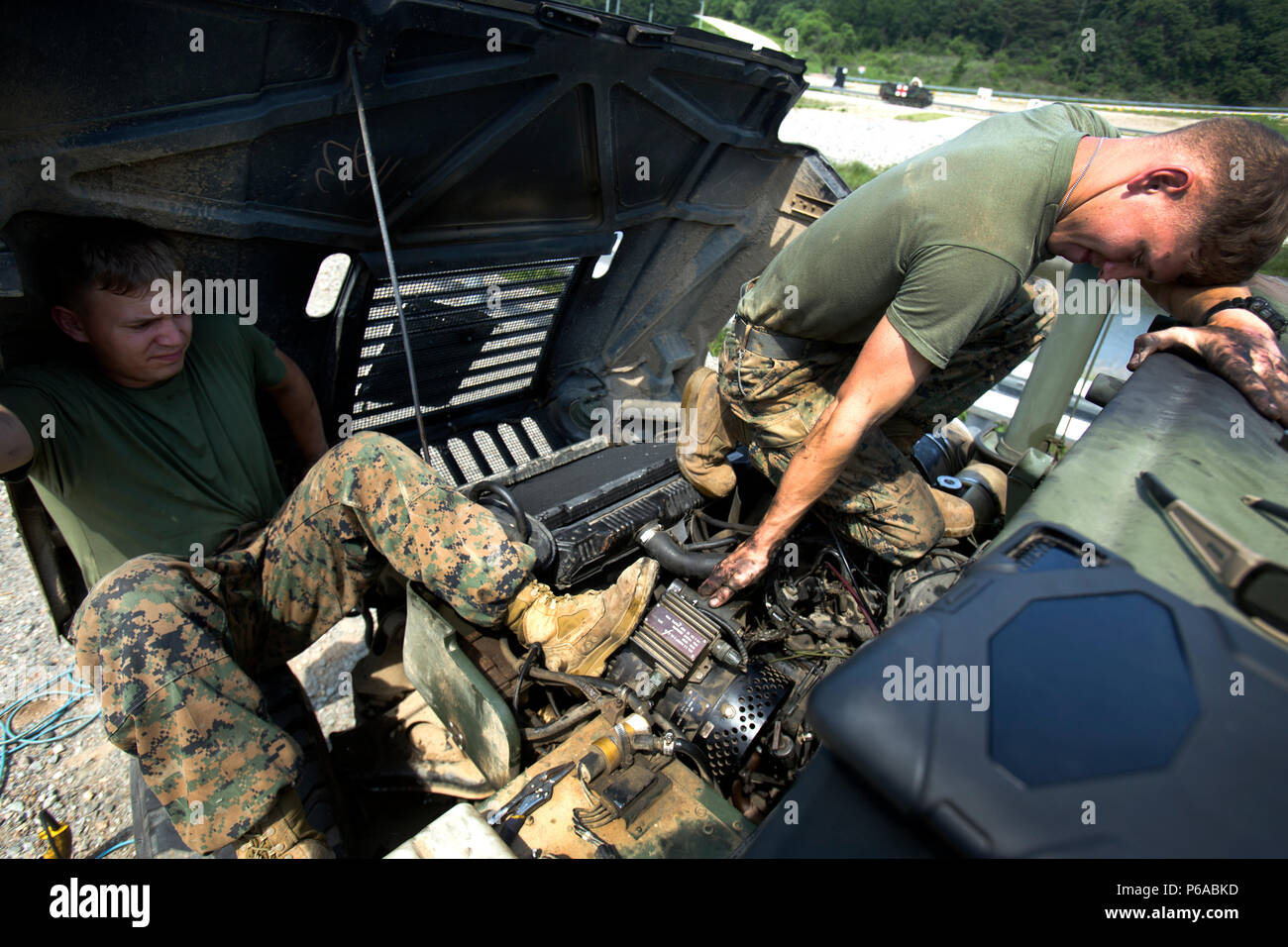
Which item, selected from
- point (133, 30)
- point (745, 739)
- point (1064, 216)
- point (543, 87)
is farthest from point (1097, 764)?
point (543, 87)

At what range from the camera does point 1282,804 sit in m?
0.70

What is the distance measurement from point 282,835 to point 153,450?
1.11 metres

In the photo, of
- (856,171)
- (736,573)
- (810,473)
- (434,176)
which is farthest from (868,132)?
(736,573)

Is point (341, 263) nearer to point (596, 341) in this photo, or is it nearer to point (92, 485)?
point (596, 341)

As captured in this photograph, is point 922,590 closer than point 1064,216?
No

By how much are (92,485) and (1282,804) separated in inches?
95.1

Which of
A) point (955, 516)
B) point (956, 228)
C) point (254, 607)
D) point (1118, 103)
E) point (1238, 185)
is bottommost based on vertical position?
point (254, 607)

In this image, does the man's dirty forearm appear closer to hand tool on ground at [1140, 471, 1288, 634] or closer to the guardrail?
hand tool on ground at [1140, 471, 1288, 634]

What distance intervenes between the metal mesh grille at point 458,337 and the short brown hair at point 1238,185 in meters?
2.39

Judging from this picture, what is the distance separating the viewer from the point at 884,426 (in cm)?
249

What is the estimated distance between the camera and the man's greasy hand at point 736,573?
1.97m

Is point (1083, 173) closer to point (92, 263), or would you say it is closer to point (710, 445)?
point (710, 445)

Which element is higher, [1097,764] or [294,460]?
[1097,764]

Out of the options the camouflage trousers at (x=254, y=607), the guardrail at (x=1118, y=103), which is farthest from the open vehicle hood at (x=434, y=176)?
the guardrail at (x=1118, y=103)
